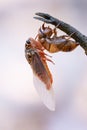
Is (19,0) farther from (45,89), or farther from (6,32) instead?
(45,89)

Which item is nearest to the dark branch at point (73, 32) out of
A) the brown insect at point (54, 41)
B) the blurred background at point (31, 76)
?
the brown insect at point (54, 41)

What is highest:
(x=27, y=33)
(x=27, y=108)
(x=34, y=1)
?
(x=34, y=1)

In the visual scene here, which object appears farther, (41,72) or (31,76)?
(31,76)

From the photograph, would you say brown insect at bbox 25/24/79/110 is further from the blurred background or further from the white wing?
the blurred background

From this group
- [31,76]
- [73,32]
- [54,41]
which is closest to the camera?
[73,32]

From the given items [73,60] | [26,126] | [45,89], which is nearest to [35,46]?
[45,89]

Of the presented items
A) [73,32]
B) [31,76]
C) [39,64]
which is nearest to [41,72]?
[39,64]

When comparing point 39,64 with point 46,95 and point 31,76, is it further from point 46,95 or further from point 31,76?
point 31,76

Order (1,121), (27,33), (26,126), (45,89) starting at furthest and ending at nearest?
(27,33) < (1,121) < (26,126) < (45,89)
